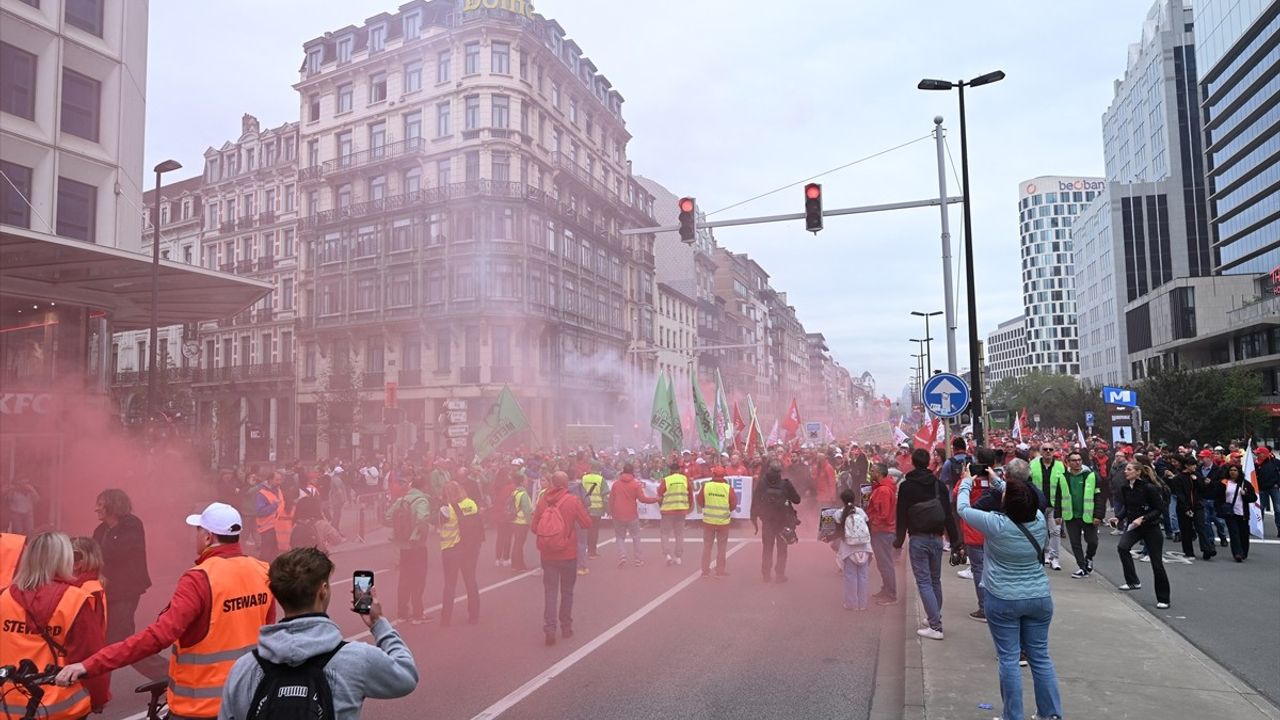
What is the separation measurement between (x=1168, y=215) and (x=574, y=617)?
107 meters

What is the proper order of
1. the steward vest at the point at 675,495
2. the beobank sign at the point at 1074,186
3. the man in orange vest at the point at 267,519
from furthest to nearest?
the beobank sign at the point at 1074,186
the steward vest at the point at 675,495
the man in orange vest at the point at 267,519

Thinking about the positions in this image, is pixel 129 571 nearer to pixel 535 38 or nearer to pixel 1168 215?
pixel 535 38

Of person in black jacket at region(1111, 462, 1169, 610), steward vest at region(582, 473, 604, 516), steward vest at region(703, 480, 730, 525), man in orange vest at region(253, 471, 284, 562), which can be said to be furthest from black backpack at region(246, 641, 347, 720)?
steward vest at region(582, 473, 604, 516)

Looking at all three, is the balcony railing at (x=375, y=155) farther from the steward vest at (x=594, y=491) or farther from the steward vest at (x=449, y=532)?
the steward vest at (x=449, y=532)

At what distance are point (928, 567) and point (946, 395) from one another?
4074 millimetres

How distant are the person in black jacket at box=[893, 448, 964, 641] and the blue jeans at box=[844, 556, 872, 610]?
1.07 metres

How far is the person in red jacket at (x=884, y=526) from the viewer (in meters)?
9.52

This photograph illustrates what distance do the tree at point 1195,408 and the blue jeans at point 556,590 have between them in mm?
43854

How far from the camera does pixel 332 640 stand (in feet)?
8.25

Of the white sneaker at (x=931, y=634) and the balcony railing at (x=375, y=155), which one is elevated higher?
the balcony railing at (x=375, y=155)

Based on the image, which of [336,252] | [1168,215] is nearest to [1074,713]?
[336,252]

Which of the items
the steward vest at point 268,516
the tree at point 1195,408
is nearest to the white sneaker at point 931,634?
the steward vest at point 268,516

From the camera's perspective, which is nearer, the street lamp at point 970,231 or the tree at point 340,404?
the street lamp at point 970,231

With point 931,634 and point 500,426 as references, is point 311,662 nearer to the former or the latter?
point 931,634
